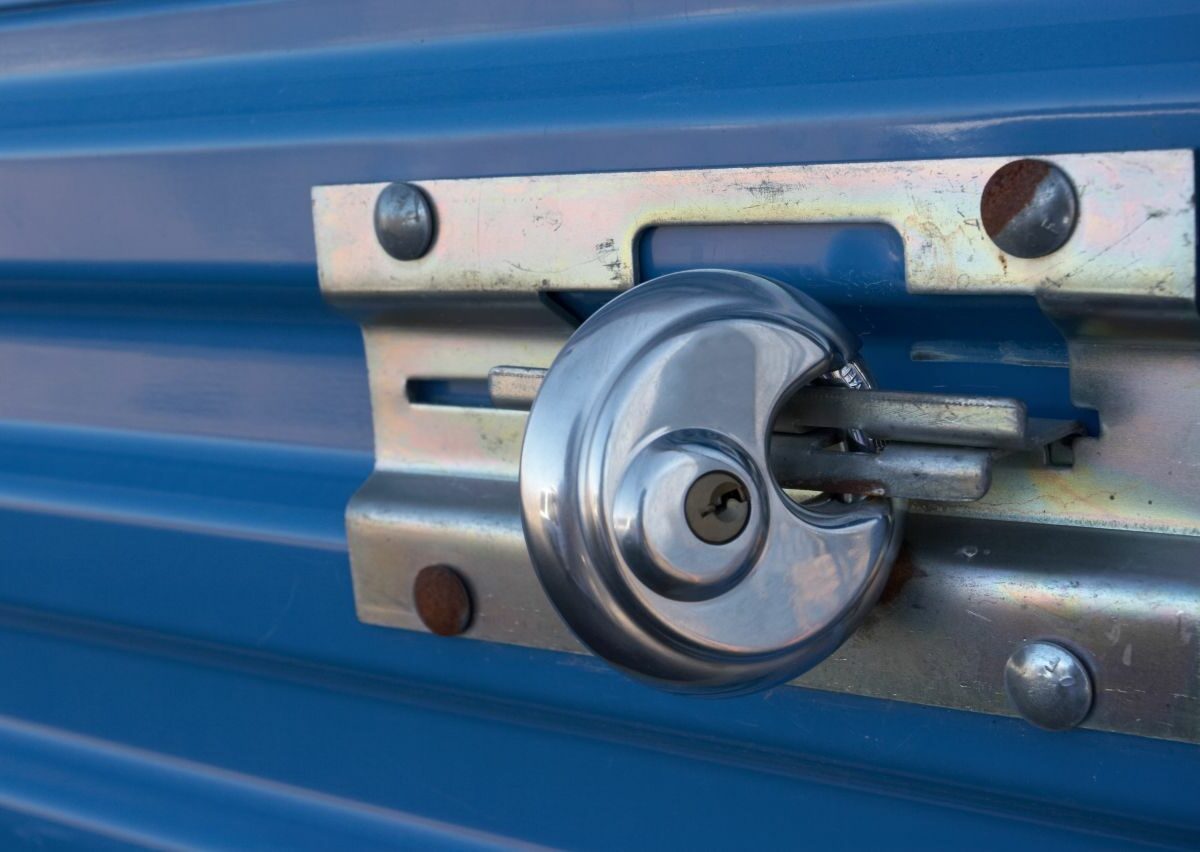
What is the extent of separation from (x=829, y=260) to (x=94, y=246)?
0.67 meters

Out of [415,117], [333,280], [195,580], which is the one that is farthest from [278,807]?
[415,117]

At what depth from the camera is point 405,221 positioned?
926 millimetres

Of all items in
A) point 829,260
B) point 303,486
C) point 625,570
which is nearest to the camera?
point 625,570

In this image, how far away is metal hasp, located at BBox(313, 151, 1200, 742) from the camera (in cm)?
68

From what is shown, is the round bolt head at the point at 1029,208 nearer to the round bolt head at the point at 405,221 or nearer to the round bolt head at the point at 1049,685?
the round bolt head at the point at 1049,685

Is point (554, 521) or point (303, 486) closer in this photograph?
point (554, 521)

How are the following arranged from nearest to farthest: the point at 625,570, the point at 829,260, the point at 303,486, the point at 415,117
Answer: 1. the point at 625,570
2. the point at 829,260
3. the point at 415,117
4. the point at 303,486

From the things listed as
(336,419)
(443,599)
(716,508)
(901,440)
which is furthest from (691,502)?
(336,419)

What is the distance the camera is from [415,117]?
955mm

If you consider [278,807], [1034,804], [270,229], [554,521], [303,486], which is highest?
[270,229]

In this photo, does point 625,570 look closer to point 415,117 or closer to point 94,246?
point 415,117

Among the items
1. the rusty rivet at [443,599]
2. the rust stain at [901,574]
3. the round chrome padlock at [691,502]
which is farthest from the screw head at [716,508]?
the rusty rivet at [443,599]

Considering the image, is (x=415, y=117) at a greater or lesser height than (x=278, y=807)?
greater

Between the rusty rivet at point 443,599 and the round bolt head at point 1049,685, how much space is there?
0.37m
